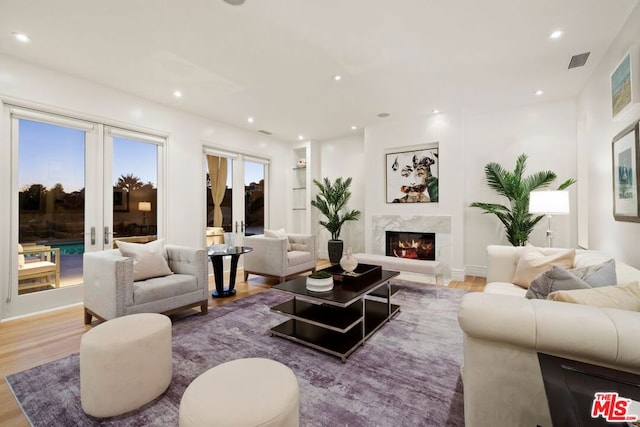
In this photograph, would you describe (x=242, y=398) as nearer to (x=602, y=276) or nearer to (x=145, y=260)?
(x=602, y=276)

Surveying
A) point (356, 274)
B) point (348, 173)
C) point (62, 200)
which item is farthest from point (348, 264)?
point (348, 173)

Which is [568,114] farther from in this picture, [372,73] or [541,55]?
[372,73]

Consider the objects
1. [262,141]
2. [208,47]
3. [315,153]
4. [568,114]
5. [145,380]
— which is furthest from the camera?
[315,153]

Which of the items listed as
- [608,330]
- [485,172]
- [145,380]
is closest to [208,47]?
[145,380]

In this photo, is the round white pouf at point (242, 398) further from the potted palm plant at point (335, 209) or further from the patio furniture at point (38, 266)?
the potted palm plant at point (335, 209)

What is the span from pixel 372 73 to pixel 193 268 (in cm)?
313

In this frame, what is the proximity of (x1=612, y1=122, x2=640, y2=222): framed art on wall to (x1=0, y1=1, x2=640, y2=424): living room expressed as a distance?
11 centimetres

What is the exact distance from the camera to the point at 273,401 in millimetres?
1162

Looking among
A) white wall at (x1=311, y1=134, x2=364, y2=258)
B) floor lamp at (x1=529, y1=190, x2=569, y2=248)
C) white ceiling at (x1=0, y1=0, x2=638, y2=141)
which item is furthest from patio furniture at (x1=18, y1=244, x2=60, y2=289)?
floor lamp at (x1=529, y1=190, x2=569, y2=248)

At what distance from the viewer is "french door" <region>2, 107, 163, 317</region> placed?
3277mm

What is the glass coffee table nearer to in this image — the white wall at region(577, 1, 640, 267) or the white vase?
the white vase

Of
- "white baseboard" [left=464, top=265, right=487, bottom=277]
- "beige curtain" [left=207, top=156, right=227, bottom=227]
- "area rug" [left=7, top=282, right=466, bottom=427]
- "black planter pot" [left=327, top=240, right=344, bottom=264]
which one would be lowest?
"area rug" [left=7, top=282, right=466, bottom=427]

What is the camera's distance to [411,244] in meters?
5.43

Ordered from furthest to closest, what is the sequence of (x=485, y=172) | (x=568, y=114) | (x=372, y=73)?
(x=485, y=172) < (x=568, y=114) < (x=372, y=73)
